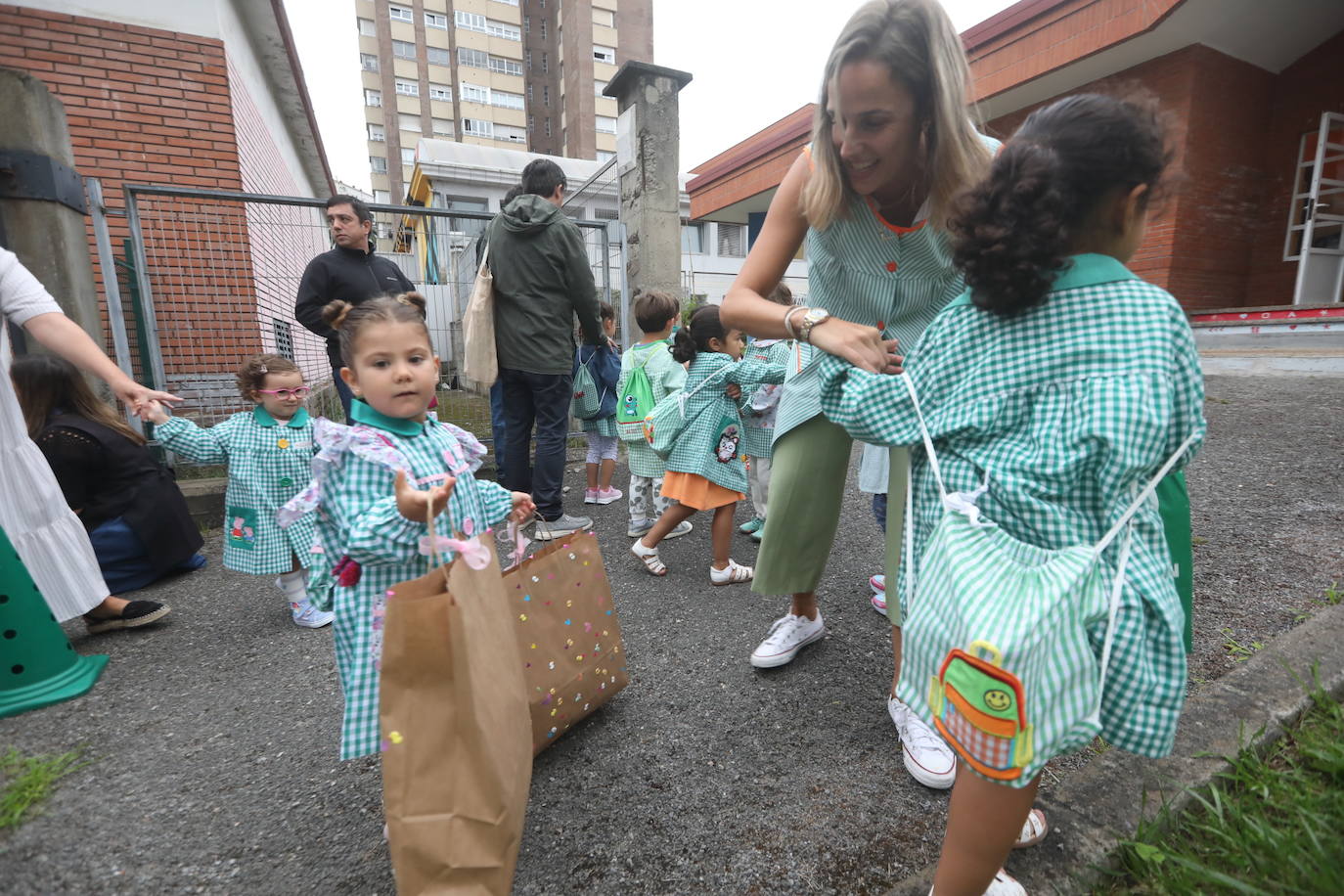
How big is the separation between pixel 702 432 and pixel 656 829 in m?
2.08

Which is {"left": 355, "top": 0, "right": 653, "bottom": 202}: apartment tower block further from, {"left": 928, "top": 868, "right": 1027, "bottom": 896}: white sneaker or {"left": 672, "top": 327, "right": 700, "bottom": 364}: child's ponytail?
{"left": 928, "top": 868, "right": 1027, "bottom": 896}: white sneaker

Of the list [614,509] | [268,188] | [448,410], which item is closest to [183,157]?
[268,188]

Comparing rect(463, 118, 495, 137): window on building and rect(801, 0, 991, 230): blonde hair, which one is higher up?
rect(463, 118, 495, 137): window on building

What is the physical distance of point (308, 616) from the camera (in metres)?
2.88

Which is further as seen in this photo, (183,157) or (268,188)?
(268,188)

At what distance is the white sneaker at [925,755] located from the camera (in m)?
1.67

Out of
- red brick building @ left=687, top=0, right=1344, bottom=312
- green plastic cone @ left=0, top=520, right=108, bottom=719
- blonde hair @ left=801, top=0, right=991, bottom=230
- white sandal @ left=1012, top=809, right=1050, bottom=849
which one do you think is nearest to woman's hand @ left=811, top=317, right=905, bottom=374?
blonde hair @ left=801, top=0, right=991, bottom=230

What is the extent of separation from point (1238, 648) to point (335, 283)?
4.42 meters

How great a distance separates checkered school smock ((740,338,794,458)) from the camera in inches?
138

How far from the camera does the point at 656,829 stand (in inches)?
61.7

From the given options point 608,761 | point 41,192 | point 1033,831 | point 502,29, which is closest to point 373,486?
point 608,761

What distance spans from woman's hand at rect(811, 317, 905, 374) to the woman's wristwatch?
4 centimetres

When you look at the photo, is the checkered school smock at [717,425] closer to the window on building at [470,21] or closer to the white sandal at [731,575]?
the white sandal at [731,575]

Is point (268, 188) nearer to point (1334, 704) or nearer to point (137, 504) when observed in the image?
point (137, 504)
